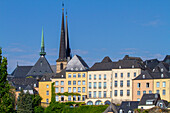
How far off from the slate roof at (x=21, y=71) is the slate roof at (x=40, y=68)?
4.65 m

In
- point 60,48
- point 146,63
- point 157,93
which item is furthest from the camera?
point 60,48

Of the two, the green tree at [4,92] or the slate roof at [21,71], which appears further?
the slate roof at [21,71]

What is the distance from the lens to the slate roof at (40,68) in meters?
125

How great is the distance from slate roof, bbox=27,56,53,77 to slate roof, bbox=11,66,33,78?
183 inches

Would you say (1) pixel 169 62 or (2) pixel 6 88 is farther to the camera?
(1) pixel 169 62

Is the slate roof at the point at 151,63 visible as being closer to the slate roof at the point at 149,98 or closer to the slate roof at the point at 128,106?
the slate roof at the point at 149,98

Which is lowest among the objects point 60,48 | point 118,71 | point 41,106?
point 41,106

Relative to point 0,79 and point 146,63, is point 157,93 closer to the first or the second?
point 146,63

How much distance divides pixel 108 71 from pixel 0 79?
187 feet

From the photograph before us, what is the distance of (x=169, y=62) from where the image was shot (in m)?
108

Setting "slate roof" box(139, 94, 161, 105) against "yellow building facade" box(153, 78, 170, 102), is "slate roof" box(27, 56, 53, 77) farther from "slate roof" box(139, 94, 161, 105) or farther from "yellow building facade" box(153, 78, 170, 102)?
"slate roof" box(139, 94, 161, 105)

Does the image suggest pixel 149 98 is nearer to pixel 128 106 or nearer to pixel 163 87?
pixel 128 106

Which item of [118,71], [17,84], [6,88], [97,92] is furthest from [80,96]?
[6,88]

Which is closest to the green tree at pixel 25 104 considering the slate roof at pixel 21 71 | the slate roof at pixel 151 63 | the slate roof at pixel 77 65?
the slate roof at pixel 77 65
